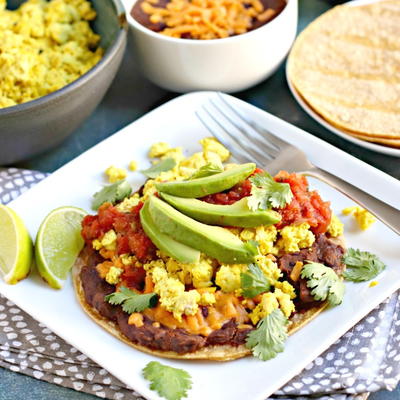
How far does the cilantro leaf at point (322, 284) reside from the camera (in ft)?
9.71

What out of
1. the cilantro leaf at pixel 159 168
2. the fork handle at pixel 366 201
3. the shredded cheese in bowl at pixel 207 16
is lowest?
the cilantro leaf at pixel 159 168

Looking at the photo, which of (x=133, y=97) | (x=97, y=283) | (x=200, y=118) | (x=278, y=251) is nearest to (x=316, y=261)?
(x=278, y=251)

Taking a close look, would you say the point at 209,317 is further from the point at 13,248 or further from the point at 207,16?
the point at 207,16

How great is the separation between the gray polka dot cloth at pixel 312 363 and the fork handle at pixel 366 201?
0.36 metres

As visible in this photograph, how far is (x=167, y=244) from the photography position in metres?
3.01

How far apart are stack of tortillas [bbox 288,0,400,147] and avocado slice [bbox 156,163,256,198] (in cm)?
111

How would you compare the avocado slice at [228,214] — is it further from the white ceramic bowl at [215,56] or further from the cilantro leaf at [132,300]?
the white ceramic bowl at [215,56]

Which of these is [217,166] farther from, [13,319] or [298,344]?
[13,319]

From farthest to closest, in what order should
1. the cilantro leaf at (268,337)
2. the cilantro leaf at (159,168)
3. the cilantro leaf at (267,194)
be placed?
the cilantro leaf at (159,168) → the cilantro leaf at (267,194) → the cilantro leaf at (268,337)

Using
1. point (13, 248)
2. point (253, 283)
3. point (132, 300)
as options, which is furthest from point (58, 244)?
point (253, 283)

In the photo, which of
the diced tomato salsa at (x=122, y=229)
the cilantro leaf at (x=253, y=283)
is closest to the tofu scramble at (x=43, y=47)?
the diced tomato salsa at (x=122, y=229)

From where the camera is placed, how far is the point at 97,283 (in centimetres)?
316

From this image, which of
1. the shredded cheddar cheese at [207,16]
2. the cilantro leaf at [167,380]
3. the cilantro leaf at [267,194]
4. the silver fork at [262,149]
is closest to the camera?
the cilantro leaf at [167,380]

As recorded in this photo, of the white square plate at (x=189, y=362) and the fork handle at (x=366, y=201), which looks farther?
the fork handle at (x=366, y=201)
